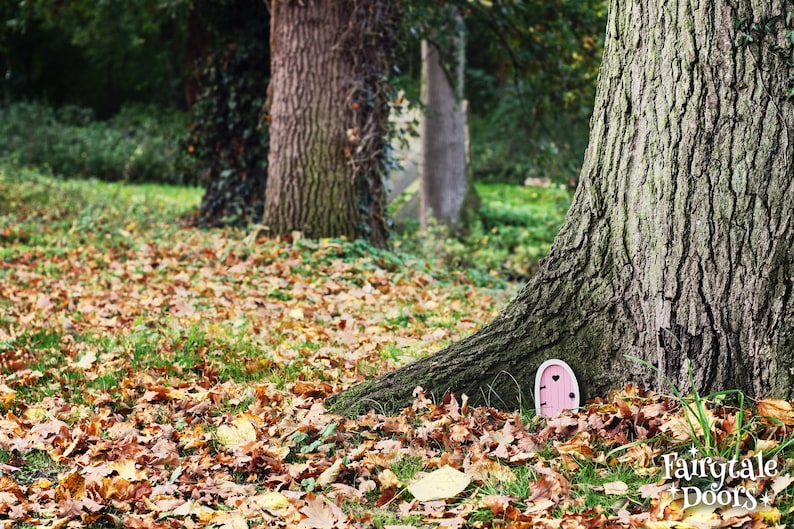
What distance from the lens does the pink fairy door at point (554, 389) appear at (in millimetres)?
3390

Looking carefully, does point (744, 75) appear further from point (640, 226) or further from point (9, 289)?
point (9, 289)

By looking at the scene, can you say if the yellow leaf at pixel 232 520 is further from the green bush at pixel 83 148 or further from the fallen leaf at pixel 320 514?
the green bush at pixel 83 148

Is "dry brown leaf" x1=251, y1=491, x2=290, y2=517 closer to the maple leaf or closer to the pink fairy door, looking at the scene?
the maple leaf

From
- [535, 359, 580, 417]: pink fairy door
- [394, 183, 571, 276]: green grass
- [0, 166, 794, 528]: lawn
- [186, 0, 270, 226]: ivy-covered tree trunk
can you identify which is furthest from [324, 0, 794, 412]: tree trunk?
[186, 0, 270, 226]: ivy-covered tree trunk

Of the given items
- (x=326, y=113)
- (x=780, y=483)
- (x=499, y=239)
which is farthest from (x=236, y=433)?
(x=499, y=239)

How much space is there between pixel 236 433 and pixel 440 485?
40.5 inches

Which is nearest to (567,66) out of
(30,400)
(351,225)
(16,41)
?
(351,225)

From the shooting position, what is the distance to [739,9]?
3.04 meters

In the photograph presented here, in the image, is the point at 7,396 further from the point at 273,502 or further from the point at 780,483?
the point at 780,483

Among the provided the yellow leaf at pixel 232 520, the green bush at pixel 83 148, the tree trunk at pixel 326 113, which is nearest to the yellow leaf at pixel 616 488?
the yellow leaf at pixel 232 520

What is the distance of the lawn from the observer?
9.21 ft

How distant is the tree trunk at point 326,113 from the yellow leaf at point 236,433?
4206 millimetres

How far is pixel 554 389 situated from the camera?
3.42m

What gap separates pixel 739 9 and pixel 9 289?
5669mm
